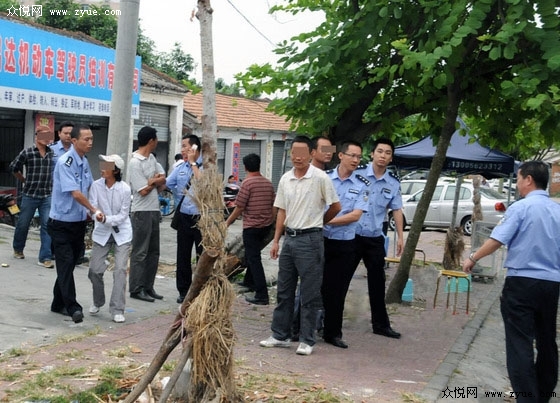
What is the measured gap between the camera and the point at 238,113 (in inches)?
1123

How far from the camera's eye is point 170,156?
72.4 feet

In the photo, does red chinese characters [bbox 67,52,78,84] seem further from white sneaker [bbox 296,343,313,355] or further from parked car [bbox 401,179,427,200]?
parked car [bbox 401,179,427,200]

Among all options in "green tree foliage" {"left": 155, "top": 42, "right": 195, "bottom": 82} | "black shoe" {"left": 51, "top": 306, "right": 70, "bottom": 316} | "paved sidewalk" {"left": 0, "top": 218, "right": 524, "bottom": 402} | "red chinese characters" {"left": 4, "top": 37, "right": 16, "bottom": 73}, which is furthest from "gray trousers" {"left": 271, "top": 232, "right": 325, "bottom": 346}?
"green tree foliage" {"left": 155, "top": 42, "right": 195, "bottom": 82}

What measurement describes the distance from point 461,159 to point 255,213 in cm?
529

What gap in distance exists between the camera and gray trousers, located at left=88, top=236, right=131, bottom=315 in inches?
287

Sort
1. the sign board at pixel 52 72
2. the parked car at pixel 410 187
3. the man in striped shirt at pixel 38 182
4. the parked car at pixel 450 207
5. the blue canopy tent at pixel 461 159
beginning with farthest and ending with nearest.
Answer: the parked car at pixel 410 187 < the parked car at pixel 450 207 < the sign board at pixel 52 72 < the blue canopy tent at pixel 461 159 < the man in striped shirt at pixel 38 182

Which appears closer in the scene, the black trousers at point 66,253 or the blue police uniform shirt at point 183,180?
the black trousers at point 66,253

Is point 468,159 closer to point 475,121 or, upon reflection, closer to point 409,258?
point 475,121

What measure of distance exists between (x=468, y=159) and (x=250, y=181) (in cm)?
536

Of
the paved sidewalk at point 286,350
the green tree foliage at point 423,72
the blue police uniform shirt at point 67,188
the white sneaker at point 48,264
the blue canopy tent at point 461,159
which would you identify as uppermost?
the green tree foliage at point 423,72

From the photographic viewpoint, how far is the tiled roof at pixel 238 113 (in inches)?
996

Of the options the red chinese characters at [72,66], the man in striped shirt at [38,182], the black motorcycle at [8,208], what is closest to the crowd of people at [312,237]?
the man in striped shirt at [38,182]

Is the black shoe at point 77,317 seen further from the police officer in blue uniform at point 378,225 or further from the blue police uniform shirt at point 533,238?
the blue police uniform shirt at point 533,238

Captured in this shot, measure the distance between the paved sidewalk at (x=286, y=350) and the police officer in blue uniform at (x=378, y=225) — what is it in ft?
0.83
